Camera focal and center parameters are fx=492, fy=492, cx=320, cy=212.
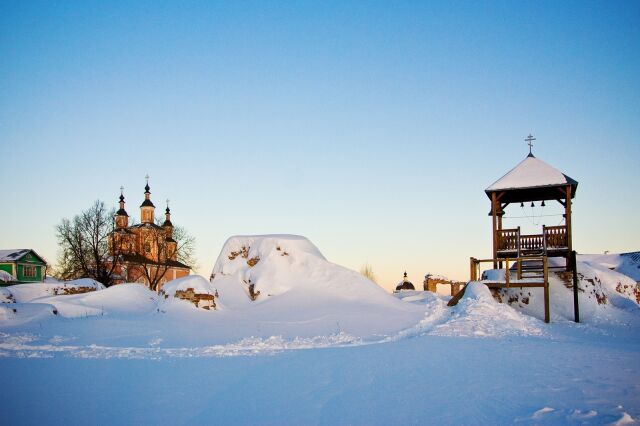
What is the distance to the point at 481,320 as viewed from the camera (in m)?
15.2

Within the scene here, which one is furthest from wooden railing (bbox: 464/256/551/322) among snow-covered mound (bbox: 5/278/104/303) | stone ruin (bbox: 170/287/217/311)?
snow-covered mound (bbox: 5/278/104/303)

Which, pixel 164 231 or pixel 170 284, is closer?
pixel 170 284

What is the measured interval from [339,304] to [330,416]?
42.0 feet

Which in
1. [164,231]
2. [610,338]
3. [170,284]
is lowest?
[610,338]

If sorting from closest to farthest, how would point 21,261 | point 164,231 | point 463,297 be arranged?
point 463,297 < point 21,261 < point 164,231

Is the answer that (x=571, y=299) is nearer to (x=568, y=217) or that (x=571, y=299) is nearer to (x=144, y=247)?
(x=568, y=217)

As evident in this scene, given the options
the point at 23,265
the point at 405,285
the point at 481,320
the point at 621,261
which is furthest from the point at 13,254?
the point at 621,261

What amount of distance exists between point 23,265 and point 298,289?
153ft

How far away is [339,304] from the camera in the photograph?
18.6 meters

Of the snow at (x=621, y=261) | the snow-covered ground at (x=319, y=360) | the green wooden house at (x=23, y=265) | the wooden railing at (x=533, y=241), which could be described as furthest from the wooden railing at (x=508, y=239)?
the green wooden house at (x=23, y=265)

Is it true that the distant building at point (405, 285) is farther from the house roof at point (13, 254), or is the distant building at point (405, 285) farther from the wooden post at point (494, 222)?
the house roof at point (13, 254)

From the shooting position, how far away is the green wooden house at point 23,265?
52656 mm

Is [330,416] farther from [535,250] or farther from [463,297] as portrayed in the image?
[535,250]

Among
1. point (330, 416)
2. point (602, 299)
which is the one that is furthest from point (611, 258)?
point (330, 416)
